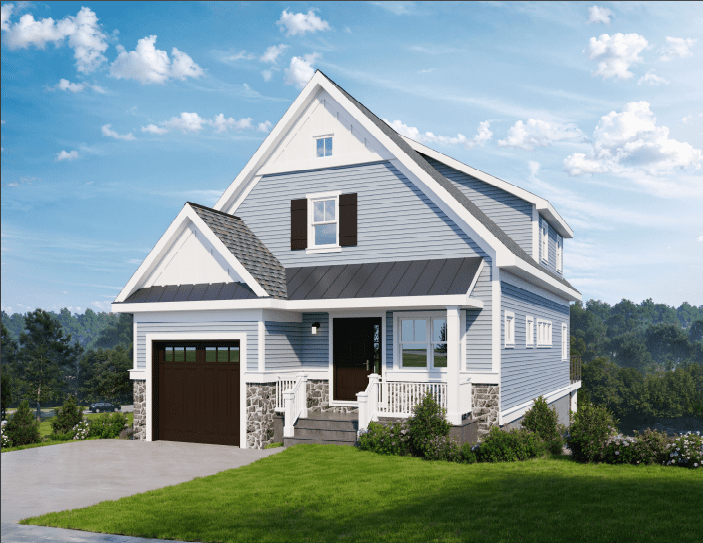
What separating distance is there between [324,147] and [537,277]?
6976 millimetres

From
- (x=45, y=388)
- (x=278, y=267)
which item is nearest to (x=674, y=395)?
(x=45, y=388)

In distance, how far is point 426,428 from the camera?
1374cm

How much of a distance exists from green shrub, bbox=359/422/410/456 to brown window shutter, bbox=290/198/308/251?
19.0ft

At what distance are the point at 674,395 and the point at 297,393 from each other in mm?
79612

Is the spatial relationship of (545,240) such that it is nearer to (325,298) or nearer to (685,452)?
(325,298)

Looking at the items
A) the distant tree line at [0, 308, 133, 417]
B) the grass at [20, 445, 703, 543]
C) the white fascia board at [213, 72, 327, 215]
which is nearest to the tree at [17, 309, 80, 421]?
the distant tree line at [0, 308, 133, 417]

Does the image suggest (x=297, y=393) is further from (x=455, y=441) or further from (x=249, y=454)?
(x=455, y=441)

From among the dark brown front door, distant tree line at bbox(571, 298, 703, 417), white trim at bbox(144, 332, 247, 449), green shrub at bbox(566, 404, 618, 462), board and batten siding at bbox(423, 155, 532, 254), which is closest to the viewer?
green shrub at bbox(566, 404, 618, 462)

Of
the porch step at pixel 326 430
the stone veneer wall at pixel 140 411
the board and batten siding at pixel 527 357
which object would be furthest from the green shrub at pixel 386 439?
the stone veneer wall at pixel 140 411

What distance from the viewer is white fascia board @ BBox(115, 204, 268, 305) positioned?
1597cm

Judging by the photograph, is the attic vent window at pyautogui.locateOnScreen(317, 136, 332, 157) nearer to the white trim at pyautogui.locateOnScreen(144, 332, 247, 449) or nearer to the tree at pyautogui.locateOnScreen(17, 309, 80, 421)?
the white trim at pyautogui.locateOnScreen(144, 332, 247, 449)

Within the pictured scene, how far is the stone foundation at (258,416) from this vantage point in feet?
51.3

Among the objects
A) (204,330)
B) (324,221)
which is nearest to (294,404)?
(204,330)

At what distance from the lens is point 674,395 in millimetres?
82000
